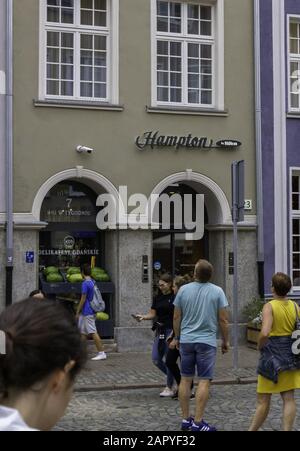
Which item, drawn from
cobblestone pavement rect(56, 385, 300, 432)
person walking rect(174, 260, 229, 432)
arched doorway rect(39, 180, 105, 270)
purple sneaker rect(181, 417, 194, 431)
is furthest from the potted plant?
purple sneaker rect(181, 417, 194, 431)

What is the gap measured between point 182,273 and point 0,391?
13598 millimetres

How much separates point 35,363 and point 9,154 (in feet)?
39.1

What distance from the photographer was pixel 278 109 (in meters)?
15.6

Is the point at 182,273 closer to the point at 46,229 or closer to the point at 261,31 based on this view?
the point at 46,229

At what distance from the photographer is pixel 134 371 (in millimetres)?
11922

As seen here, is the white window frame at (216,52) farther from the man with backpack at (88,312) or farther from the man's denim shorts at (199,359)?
the man's denim shorts at (199,359)

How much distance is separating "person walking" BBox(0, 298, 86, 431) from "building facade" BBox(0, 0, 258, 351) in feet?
38.5

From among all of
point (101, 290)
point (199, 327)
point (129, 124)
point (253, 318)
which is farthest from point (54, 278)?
point (199, 327)

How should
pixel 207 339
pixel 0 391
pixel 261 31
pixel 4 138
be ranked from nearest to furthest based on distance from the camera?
pixel 0 391 < pixel 207 339 < pixel 4 138 < pixel 261 31

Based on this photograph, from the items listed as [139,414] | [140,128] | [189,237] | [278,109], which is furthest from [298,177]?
[139,414]

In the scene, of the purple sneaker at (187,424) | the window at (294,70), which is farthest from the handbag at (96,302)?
the window at (294,70)

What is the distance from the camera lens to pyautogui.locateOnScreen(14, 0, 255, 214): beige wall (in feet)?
45.3

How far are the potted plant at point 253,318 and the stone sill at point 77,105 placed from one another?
4.75m

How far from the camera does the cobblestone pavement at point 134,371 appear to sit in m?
10.9
